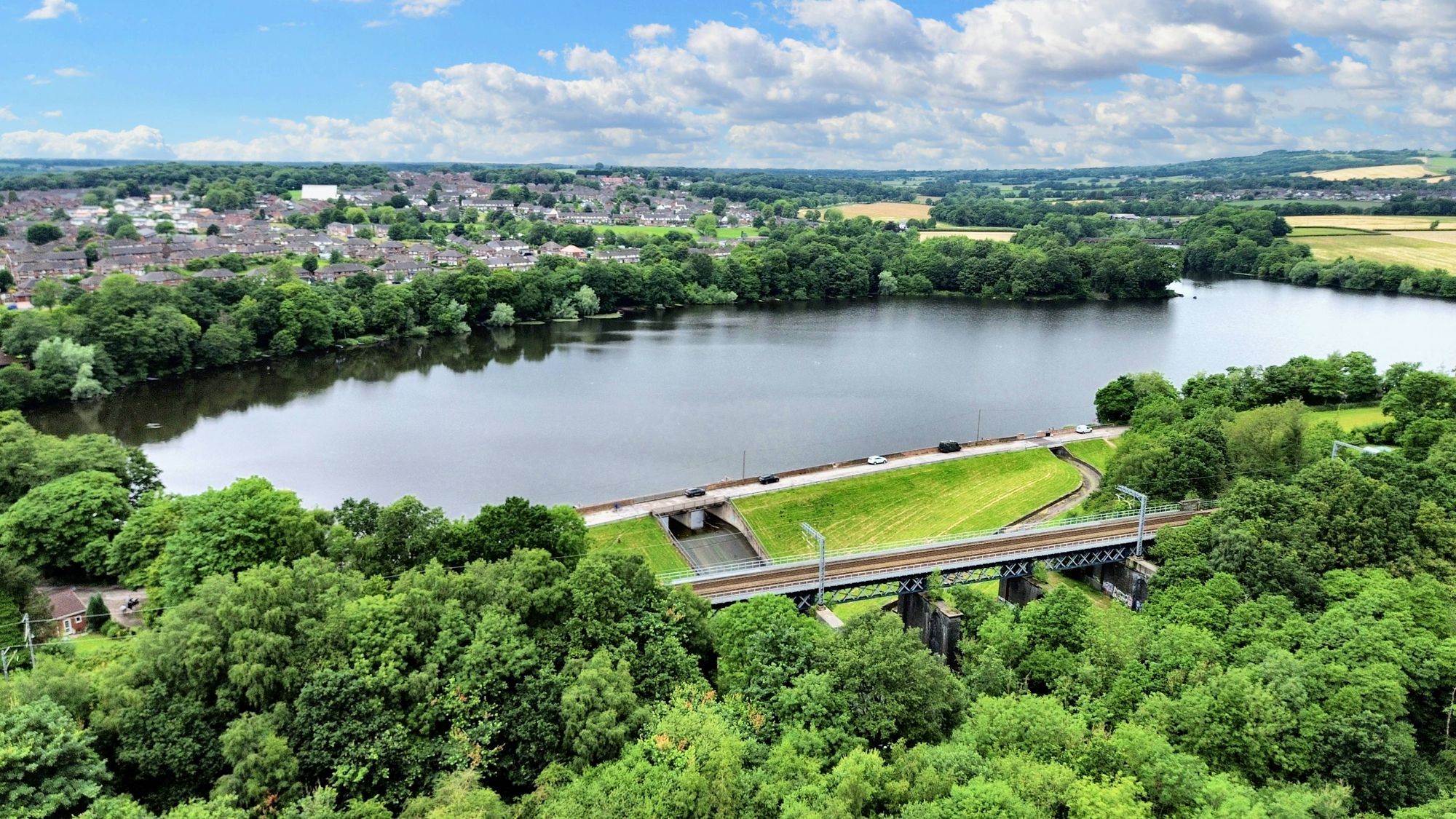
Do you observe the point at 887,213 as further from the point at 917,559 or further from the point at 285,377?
the point at 917,559

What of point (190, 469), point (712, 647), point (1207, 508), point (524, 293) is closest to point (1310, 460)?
point (1207, 508)

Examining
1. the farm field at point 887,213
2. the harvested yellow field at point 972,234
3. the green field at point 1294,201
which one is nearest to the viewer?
the harvested yellow field at point 972,234

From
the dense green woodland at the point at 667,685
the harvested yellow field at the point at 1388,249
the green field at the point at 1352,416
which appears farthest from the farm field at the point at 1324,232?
the dense green woodland at the point at 667,685

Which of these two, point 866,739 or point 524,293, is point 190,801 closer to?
point 866,739

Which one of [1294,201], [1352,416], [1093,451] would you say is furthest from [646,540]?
[1294,201]

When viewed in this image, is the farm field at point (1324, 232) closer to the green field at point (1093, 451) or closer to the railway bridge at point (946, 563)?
the green field at point (1093, 451)

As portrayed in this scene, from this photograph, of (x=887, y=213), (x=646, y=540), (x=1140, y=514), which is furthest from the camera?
(x=887, y=213)
